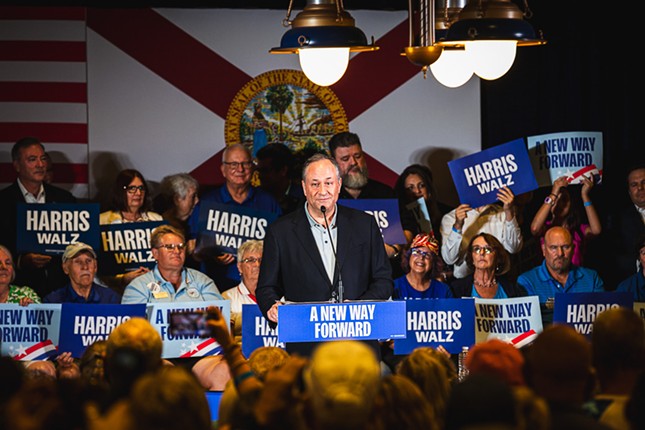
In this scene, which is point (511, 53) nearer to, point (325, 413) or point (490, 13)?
point (490, 13)

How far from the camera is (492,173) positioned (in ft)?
23.2

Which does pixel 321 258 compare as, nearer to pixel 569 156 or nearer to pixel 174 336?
pixel 174 336

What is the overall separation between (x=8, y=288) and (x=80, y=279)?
1.32ft

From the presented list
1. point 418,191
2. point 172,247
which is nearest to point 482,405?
point 172,247

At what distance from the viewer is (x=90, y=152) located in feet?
26.5

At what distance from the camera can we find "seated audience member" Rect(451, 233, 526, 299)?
6.56 meters

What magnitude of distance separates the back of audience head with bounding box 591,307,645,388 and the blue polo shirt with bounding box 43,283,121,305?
3739mm

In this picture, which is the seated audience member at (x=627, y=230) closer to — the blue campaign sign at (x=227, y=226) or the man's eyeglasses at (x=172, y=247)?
the blue campaign sign at (x=227, y=226)

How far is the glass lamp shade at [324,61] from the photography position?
490cm

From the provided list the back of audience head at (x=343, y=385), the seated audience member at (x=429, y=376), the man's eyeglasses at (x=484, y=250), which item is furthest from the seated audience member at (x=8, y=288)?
the back of audience head at (x=343, y=385)

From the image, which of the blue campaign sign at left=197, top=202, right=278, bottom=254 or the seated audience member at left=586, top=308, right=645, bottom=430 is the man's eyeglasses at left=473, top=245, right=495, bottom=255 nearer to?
the blue campaign sign at left=197, top=202, right=278, bottom=254

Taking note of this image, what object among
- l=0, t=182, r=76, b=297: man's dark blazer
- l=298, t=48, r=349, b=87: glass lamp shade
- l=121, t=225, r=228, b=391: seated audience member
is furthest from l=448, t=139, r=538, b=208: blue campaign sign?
l=0, t=182, r=76, b=297: man's dark blazer

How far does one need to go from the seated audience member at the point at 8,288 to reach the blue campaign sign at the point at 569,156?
10.8 ft

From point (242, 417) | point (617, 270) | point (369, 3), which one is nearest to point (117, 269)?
point (369, 3)
